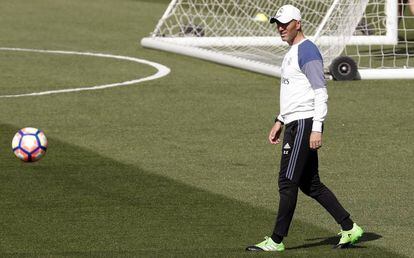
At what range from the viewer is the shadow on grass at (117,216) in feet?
34.6

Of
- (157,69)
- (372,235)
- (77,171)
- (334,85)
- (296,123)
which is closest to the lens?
(296,123)

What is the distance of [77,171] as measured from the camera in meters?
13.9

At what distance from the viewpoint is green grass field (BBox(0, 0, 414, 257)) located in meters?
11.0

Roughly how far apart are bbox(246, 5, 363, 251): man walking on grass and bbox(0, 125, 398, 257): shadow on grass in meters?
0.21

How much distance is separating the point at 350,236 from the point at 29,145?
14.7 ft

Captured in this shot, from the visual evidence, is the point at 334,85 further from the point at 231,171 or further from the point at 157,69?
the point at 231,171

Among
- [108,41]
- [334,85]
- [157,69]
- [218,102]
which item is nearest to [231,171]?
[218,102]

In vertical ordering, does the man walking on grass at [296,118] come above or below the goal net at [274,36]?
above

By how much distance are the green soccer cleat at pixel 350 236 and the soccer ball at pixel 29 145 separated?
4.32m

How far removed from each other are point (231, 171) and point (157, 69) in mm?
8586

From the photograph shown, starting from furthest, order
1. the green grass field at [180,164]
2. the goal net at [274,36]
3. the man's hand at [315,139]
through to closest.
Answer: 1. the goal net at [274,36]
2. the green grass field at [180,164]
3. the man's hand at [315,139]

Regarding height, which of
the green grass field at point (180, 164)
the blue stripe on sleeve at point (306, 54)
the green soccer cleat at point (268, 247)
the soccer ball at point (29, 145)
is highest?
the blue stripe on sleeve at point (306, 54)

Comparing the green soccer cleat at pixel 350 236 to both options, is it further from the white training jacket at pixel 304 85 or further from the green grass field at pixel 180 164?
the white training jacket at pixel 304 85

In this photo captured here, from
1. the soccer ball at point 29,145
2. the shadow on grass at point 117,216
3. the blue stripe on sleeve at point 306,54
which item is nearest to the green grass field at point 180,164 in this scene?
the shadow on grass at point 117,216
